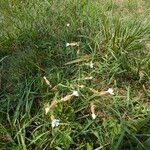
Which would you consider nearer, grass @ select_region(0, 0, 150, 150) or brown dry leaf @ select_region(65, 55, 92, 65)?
grass @ select_region(0, 0, 150, 150)

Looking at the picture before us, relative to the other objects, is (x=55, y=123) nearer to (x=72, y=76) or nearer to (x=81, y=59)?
(x=72, y=76)

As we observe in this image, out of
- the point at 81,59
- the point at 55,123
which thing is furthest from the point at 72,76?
the point at 55,123

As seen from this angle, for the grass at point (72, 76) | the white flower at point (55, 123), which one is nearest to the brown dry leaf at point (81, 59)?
the grass at point (72, 76)

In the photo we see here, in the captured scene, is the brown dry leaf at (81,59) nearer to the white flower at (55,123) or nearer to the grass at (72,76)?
the grass at (72,76)

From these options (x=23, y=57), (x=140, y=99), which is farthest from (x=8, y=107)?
(x=140, y=99)


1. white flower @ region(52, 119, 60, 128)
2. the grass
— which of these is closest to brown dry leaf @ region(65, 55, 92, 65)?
the grass

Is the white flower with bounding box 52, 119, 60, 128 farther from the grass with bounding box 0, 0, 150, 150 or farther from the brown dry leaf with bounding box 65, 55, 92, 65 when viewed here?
the brown dry leaf with bounding box 65, 55, 92, 65

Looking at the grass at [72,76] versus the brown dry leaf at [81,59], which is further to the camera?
the brown dry leaf at [81,59]

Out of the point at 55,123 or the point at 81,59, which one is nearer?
the point at 55,123
